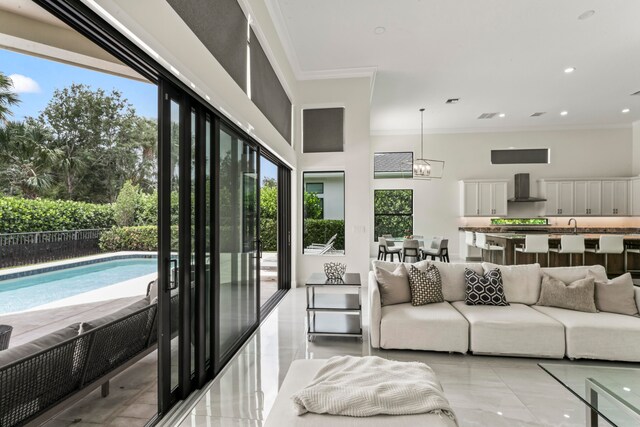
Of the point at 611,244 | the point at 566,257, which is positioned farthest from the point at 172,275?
the point at 611,244

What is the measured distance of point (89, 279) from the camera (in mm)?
2959

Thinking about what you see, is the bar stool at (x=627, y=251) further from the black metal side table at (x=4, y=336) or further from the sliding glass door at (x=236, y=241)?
the black metal side table at (x=4, y=336)

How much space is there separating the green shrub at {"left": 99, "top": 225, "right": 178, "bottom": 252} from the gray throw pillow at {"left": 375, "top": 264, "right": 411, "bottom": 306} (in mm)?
2362

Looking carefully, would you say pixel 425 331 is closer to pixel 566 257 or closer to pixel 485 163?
pixel 566 257

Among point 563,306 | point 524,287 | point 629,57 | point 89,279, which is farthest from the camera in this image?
point 629,57

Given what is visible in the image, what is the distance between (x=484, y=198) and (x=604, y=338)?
23.4ft

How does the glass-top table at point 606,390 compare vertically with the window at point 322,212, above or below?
below

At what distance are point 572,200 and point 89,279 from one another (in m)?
11.4

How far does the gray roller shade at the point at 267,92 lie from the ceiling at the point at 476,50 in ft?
2.36

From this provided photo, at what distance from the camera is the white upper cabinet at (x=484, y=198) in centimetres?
935

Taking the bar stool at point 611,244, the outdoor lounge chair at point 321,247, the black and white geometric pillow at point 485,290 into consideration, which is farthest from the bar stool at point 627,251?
the outdoor lounge chair at point 321,247

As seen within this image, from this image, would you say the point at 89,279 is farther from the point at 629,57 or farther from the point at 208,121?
the point at 629,57

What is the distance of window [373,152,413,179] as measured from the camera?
32.7 feet

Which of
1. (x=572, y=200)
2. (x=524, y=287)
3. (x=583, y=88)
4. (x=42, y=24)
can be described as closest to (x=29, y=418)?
(x=42, y=24)
